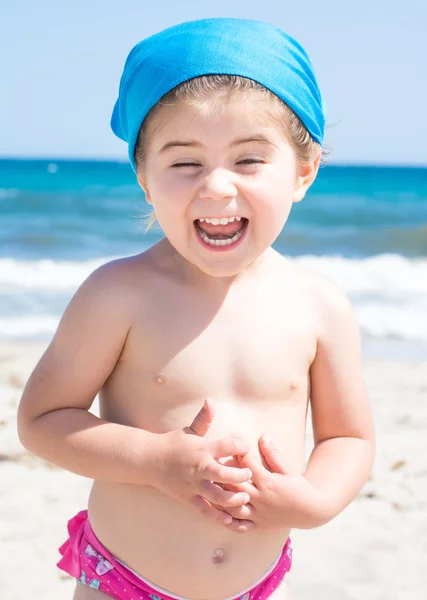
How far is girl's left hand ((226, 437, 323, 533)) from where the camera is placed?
5.86ft

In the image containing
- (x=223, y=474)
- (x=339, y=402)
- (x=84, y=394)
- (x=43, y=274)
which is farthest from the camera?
(x=43, y=274)

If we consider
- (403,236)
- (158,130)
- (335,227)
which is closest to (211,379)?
(158,130)

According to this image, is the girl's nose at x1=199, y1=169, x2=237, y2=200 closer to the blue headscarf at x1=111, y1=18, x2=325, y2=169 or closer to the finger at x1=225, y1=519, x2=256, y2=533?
the blue headscarf at x1=111, y1=18, x2=325, y2=169

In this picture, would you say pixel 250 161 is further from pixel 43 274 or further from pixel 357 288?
pixel 43 274

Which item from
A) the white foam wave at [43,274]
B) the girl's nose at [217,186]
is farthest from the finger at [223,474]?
the white foam wave at [43,274]

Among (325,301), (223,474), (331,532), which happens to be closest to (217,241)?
(325,301)

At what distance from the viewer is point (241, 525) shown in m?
1.81

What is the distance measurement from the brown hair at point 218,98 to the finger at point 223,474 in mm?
725

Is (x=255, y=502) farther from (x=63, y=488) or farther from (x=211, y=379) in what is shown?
(x=63, y=488)

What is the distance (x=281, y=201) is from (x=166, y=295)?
0.36m

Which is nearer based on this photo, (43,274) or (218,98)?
(218,98)

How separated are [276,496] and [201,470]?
0.63ft

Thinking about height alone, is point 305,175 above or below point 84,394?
above

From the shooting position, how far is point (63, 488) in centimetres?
370
